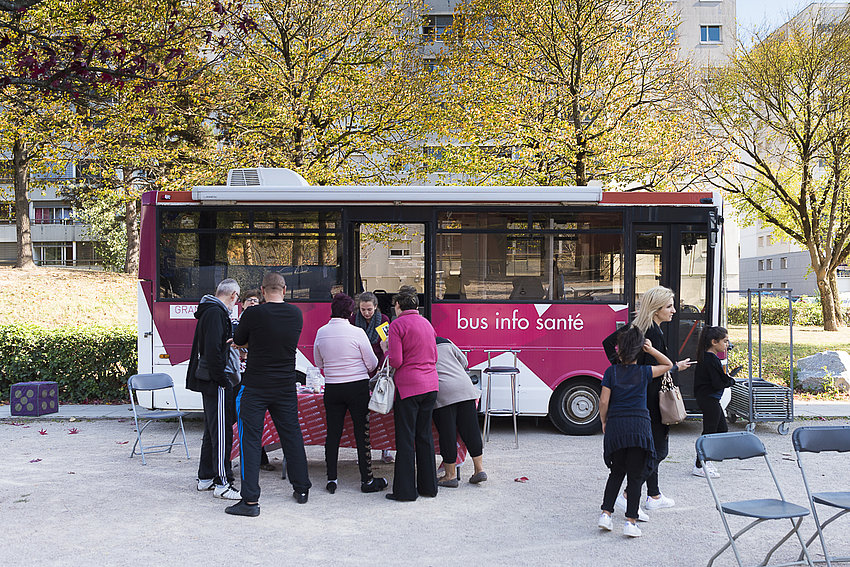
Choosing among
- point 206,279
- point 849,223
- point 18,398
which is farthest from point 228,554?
point 849,223

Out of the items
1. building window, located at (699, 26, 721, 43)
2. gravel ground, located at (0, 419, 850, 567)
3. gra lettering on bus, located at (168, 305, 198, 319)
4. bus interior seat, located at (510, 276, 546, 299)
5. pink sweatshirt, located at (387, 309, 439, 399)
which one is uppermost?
building window, located at (699, 26, 721, 43)

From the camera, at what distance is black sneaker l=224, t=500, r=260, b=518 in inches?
241

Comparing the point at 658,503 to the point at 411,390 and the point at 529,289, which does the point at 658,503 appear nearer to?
the point at 411,390

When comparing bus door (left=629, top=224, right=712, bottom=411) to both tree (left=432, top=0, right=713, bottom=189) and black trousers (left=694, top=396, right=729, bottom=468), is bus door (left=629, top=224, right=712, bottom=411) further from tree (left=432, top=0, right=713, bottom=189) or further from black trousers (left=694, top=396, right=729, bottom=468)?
tree (left=432, top=0, right=713, bottom=189)

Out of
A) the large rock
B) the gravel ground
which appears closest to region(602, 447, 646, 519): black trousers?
the gravel ground

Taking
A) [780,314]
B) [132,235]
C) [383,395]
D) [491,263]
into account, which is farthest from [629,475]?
[780,314]

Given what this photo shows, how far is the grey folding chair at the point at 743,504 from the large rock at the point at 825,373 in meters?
9.44

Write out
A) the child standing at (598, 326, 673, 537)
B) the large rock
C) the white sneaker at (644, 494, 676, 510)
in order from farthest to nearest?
1. the large rock
2. the white sneaker at (644, 494, 676, 510)
3. the child standing at (598, 326, 673, 537)

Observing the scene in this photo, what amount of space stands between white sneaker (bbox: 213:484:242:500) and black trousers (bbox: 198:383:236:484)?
0.06 metres

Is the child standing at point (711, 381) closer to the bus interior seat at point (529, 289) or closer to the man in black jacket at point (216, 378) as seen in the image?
the bus interior seat at point (529, 289)

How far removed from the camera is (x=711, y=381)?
7.43 metres

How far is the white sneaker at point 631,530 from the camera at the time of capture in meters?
5.50

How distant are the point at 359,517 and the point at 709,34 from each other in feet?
133

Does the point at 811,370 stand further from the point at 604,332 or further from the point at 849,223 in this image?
the point at 849,223
